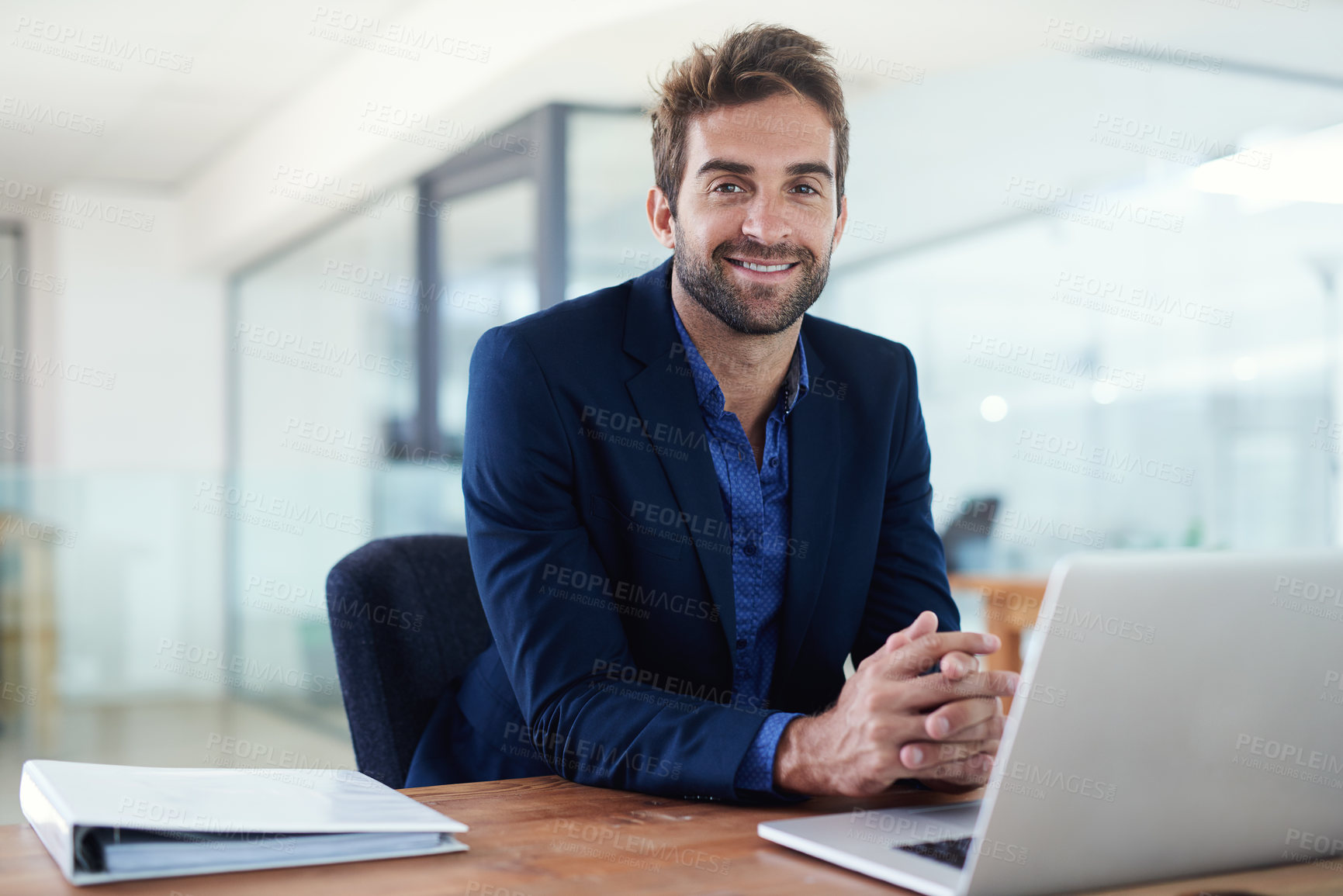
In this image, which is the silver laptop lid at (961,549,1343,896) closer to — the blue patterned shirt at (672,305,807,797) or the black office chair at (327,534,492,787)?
the blue patterned shirt at (672,305,807,797)

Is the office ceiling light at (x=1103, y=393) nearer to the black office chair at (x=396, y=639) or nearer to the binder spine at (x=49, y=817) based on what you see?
the black office chair at (x=396, y=639)

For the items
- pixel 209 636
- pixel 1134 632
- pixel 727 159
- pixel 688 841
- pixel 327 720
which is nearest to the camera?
pixel 1134 632

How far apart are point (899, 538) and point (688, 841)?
725mm

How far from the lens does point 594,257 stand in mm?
4109

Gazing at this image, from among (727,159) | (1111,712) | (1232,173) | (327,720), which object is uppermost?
(1232,173)

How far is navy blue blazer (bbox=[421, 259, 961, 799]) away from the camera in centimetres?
126

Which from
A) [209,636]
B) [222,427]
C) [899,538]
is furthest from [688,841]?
[222,427]

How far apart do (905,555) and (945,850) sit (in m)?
0.71

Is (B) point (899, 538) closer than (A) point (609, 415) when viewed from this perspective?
No

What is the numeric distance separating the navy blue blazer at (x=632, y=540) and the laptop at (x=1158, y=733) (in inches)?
16.7

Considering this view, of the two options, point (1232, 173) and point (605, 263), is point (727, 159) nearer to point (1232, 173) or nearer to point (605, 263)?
point (605, 263)

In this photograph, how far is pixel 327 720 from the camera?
5488mm

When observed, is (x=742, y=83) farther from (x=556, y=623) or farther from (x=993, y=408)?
(x=993, y=408)

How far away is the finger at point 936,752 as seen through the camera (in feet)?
3.27
